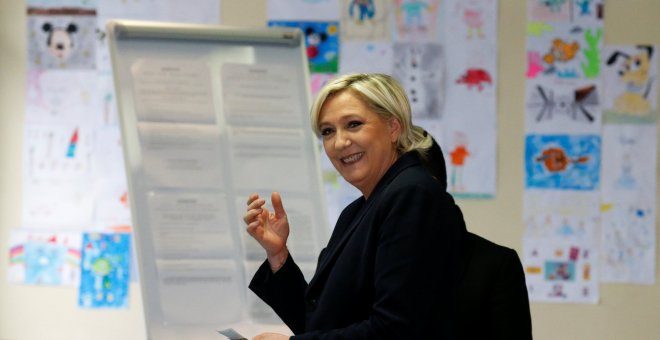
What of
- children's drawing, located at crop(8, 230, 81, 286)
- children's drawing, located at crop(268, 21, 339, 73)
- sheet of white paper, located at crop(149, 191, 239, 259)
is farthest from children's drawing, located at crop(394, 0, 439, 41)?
children's drawing, located at crop(8, 230, 81, 286)

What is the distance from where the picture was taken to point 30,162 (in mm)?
3312

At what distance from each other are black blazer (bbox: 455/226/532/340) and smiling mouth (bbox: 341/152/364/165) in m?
Answer: 0.30

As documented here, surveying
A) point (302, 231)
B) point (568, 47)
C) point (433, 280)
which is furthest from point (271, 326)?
point (568, 47)

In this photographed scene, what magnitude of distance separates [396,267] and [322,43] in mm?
2068

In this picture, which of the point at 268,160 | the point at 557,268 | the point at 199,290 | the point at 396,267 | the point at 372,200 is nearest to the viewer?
the point at 396,267

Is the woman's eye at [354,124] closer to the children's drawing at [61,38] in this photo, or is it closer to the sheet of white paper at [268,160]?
the sheet of white paper at [268,160]

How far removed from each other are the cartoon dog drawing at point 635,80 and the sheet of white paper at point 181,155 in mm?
1619

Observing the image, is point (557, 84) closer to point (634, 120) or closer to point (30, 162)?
point (634, 120)

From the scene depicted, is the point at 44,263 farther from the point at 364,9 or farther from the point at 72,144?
the point at 364,9

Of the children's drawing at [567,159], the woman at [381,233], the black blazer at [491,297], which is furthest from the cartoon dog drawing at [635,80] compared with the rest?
the woman at [381,233]

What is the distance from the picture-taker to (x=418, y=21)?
3.24m

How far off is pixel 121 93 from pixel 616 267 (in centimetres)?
197

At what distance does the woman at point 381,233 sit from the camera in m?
1.28

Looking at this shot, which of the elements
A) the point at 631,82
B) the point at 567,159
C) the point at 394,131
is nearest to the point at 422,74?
the point at 567,159
